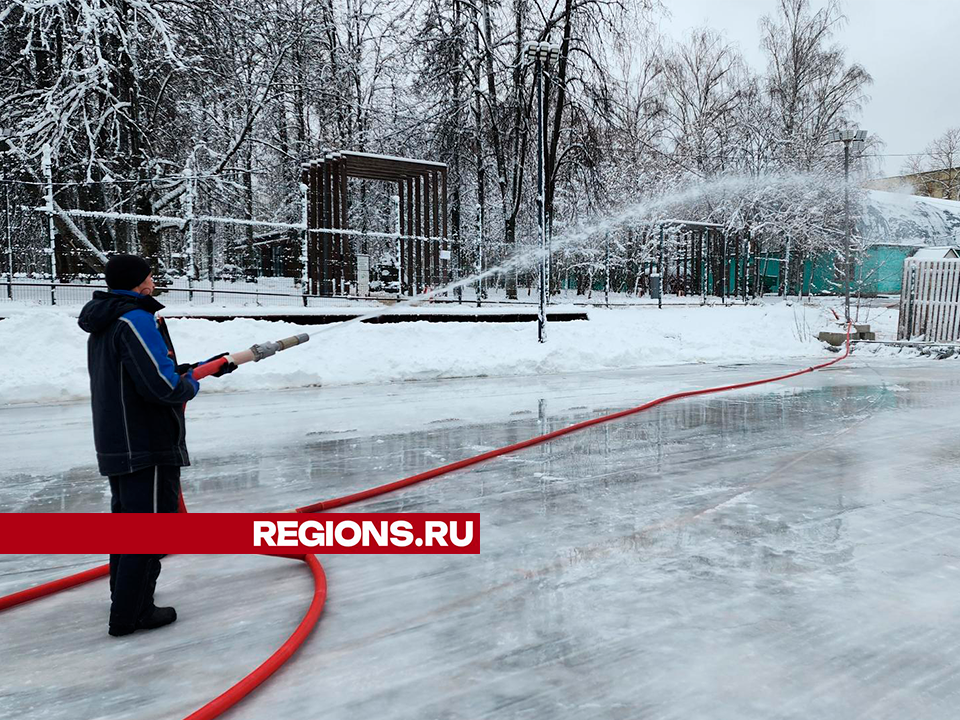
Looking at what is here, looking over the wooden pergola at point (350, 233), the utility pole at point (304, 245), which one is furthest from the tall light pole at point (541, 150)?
the utility pole at point (304, 245)

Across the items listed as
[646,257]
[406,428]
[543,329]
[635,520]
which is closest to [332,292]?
[543,329]

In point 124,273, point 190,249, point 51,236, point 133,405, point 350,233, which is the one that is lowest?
point 133,405

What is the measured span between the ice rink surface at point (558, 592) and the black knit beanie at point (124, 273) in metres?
1.54

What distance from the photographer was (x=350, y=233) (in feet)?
53.0

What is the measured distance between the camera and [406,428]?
25.2 ft

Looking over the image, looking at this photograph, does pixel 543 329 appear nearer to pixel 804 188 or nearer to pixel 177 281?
pixel 177 281

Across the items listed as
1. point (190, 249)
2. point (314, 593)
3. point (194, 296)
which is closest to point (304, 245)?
point (190, 249)

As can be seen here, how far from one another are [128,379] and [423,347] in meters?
10.7

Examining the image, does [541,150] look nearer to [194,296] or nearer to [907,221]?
[194,296]

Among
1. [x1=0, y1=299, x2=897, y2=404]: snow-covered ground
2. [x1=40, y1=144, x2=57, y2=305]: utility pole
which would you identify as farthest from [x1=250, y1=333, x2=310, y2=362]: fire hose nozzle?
[x1=40, y1=144, x2=57, y2=305]: utility pole

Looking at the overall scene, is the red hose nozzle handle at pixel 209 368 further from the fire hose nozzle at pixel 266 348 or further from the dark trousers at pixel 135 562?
the dark trousers at pixel 135 562

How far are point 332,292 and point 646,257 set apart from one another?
1682 centimetres

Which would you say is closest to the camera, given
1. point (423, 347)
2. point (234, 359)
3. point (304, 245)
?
point (234, 359)

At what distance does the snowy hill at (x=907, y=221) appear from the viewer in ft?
119
